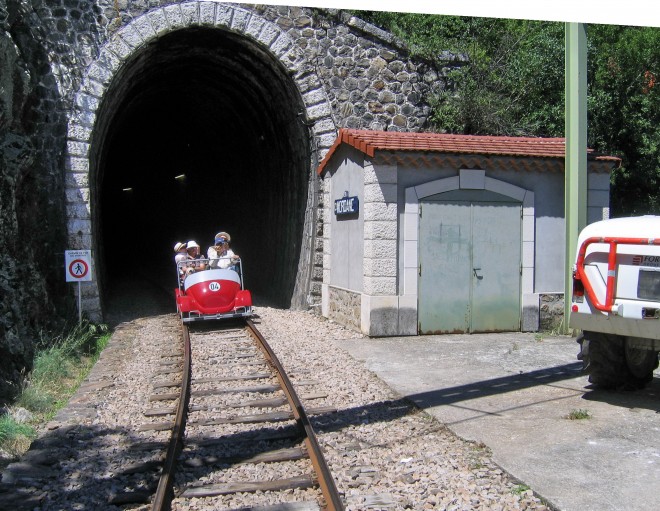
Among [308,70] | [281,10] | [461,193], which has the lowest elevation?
[461,193]

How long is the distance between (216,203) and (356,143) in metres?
16.5

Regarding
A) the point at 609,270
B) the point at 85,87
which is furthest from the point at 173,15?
the point at 609,270

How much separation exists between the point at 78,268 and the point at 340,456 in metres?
8.35

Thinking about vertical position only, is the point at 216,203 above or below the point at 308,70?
below

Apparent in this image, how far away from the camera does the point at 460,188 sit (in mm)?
11312

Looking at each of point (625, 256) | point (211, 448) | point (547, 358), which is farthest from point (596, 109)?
point (211, 448)

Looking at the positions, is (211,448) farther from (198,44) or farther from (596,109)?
(596,109)

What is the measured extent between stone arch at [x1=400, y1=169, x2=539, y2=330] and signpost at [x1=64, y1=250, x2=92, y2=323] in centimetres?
584

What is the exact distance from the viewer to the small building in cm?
1103

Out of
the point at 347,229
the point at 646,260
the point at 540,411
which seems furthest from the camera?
the point at 347,229

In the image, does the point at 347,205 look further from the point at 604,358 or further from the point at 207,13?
the point at 604,358

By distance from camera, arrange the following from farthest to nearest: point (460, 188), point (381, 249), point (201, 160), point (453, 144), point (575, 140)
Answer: point (201, 160), point (453, 144), point (460, 188), point (381, 249), point (575, 140)

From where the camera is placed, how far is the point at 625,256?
643 cm

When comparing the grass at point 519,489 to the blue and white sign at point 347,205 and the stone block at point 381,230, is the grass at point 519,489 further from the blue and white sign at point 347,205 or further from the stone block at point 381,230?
the blue and white sign at point 347,205
